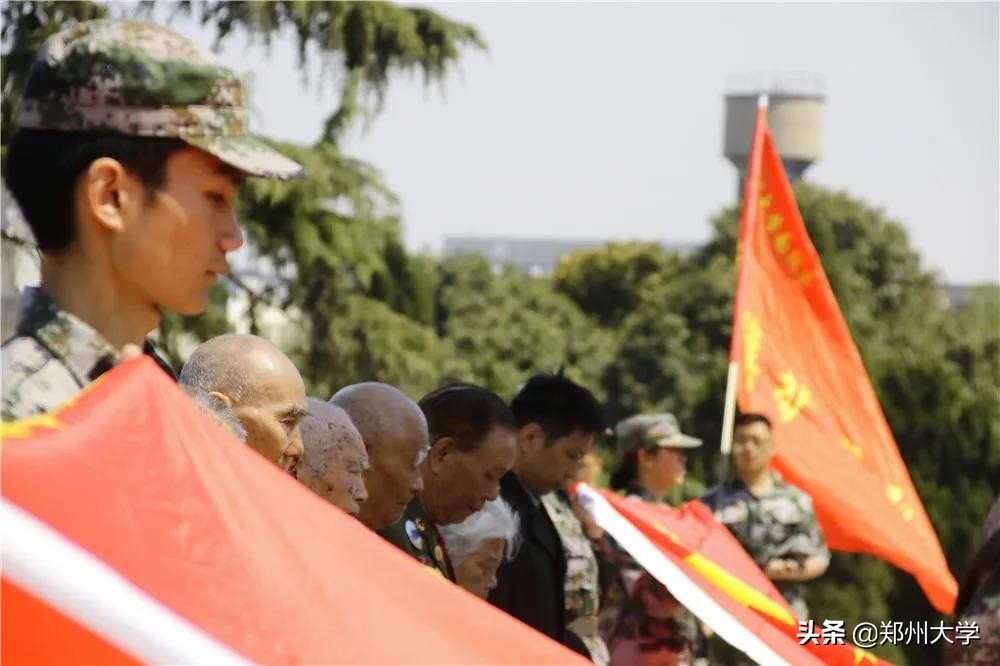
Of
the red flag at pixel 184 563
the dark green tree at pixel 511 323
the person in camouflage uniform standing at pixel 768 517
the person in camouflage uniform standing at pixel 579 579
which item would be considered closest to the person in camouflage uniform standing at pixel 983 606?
the person in camouflage uniform standing at pixel 579 579

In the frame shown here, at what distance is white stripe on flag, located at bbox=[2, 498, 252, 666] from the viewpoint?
215 cm

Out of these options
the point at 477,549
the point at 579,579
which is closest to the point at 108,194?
the point at 477,549

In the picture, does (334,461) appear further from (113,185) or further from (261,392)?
(113,185)

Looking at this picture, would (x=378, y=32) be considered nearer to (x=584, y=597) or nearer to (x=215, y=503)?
(x=584, y=597)

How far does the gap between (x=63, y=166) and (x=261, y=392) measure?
4.98 feet

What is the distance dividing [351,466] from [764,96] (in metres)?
6.47

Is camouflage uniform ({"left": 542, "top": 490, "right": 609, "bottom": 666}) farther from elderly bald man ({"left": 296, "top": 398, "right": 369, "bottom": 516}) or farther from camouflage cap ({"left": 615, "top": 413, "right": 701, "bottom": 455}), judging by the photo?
elderly bald man ({"left": 296, "top": 398, "right": 369, "bottom": 516})

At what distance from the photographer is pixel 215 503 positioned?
7.64 ft

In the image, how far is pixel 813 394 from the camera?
10.0m

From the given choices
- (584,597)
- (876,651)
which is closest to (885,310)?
(876,651)

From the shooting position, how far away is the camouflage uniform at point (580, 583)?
7.43 metres

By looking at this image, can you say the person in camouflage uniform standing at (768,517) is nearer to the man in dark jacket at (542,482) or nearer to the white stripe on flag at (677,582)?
the man in dark jacket at (542,482)

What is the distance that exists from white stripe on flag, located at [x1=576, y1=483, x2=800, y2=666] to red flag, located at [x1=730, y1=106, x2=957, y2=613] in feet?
8.05

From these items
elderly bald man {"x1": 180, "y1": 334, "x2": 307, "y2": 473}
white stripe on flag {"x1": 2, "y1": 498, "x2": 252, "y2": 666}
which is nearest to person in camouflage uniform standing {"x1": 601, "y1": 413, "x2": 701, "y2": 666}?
elderly bald man {"x1": 180, "y1": 334, "x2": 307, "y2": 473}
